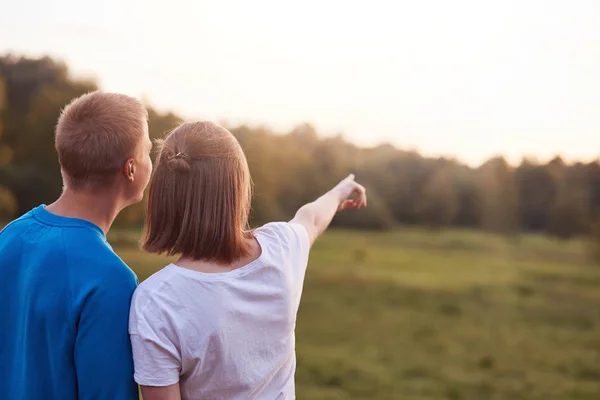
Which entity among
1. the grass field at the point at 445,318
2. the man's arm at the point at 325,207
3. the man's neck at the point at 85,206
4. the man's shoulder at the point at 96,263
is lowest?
the grass field at the point at 445,318

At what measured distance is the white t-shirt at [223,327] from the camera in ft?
4.89

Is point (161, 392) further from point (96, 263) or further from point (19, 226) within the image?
point (19, 226)

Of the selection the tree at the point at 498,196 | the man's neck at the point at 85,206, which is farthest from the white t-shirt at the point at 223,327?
the tree at the point at 498,196

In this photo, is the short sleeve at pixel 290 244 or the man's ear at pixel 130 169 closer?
the man's ear at pixel 130 169

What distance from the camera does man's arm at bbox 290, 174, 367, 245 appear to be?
204cm

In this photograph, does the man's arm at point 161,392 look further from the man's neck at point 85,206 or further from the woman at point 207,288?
the man's neck at point 85,206

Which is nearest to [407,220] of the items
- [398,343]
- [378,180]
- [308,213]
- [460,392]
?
[378,180]

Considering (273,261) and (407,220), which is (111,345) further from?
(407,220)

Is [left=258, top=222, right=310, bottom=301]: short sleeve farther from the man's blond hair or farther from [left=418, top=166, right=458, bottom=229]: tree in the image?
[left=418, top=166, right=458, bottom=229]: tree

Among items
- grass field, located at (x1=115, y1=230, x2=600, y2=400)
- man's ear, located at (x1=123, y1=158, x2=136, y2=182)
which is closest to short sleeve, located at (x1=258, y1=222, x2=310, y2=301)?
man's ear, located at (x1=123, y1=158, x2=136, y2=182)

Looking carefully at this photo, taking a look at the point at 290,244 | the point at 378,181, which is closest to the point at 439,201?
the point at 378,181

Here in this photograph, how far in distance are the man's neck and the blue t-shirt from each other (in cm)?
3

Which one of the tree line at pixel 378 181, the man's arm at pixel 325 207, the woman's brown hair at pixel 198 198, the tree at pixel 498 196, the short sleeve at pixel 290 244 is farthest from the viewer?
the tree at pixel 498 196

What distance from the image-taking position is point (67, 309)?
1.47m
